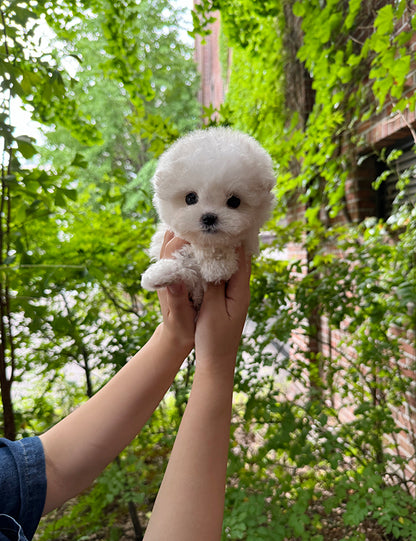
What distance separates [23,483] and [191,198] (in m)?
0.80

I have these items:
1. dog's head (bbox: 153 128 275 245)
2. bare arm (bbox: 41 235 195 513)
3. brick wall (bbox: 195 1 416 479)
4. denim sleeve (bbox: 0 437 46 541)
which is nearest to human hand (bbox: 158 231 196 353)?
bare arm (bbox: 41 235 195 513)

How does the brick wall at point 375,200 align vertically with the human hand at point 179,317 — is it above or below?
above

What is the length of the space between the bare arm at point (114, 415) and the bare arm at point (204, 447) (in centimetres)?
10

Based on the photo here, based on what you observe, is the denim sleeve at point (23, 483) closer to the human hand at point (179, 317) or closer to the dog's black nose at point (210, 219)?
the human hand at point (179, 317)

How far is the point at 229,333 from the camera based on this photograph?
0.92m

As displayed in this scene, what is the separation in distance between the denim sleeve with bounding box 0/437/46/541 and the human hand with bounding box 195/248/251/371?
443 mm

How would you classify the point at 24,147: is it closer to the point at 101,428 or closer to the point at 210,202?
the point at 210,202

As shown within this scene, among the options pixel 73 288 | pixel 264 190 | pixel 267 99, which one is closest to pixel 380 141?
pixel 267 99

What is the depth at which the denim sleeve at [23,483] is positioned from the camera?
0.79 metres

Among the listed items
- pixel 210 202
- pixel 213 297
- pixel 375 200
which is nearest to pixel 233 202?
pixel 210 202

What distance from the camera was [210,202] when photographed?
0.97m

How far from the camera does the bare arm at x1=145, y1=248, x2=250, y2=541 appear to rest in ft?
2.15

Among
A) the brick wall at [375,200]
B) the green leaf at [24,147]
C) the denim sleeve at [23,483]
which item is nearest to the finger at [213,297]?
the denim sleeve at [23,483]

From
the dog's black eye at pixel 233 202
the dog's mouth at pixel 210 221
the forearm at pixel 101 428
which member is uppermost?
the dog's black eye at pixel 233 202
